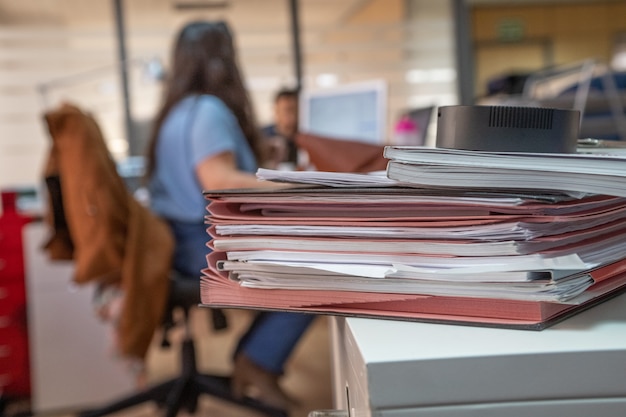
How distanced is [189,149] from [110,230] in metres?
0.38

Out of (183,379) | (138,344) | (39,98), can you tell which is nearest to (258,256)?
(138,344)

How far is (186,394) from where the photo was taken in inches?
74.0

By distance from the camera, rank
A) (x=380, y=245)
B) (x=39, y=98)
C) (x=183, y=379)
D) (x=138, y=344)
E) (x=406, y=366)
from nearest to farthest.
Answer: (x=406, y=366), (x=380, y=245), (x=138, y=344), (x=183, y=379), (x=39, y=98)

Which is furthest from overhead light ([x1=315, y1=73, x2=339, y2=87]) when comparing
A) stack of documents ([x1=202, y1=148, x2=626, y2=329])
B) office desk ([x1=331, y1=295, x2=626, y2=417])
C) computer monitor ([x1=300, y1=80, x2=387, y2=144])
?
office desk ([x1=331, y1=295, x2=626, y2=417])

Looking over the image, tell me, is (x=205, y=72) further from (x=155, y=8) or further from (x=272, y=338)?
(x=155, y=8)

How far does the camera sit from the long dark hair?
1.97 m

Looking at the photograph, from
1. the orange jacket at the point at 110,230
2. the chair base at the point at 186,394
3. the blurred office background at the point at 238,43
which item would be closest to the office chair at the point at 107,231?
the orange jacket at the point at 110,230

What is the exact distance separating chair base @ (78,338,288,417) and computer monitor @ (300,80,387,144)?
2.88 ft

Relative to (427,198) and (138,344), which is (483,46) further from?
(427,198)

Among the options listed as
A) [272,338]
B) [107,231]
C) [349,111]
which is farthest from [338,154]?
[349,111]

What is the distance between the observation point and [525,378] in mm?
351

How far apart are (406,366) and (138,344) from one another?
132 centimetres

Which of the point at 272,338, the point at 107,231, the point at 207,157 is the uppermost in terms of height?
the point at 207,157

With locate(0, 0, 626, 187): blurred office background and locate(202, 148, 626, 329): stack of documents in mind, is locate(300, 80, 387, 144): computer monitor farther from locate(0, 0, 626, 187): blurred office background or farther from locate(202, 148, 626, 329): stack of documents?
locate(0, 0, 626, 187): blurred office background
